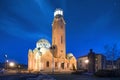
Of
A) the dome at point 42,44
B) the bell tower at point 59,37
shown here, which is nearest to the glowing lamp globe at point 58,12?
the bell tower at point 59,37

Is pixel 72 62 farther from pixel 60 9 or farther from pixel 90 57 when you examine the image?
pixel 90 57

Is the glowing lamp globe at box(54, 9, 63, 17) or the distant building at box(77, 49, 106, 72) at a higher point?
the glowing lamp globe at box(54, 9, 63, 17)

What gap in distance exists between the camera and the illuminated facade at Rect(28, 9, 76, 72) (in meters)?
85.1

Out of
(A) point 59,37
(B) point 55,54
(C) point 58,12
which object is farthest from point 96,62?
(C) point 58,12

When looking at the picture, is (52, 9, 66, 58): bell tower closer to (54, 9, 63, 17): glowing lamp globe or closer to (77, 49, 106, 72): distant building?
(54, 9, 63, 17): glowing lamp globe

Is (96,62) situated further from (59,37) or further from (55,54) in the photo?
(59,37)

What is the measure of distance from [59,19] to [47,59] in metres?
17.7

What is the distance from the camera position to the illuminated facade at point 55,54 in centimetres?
8506

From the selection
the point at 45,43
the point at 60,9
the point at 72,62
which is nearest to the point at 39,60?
the point at 45,43

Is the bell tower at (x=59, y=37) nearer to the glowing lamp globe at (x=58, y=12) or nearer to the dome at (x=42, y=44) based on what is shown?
the glowing lamp globe at (x=58, y=12)

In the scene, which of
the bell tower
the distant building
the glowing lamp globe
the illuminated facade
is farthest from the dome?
the distant building

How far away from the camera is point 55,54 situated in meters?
90.3

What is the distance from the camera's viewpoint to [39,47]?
91062 mm

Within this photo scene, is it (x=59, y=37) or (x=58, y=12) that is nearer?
(x=59, y=37)
